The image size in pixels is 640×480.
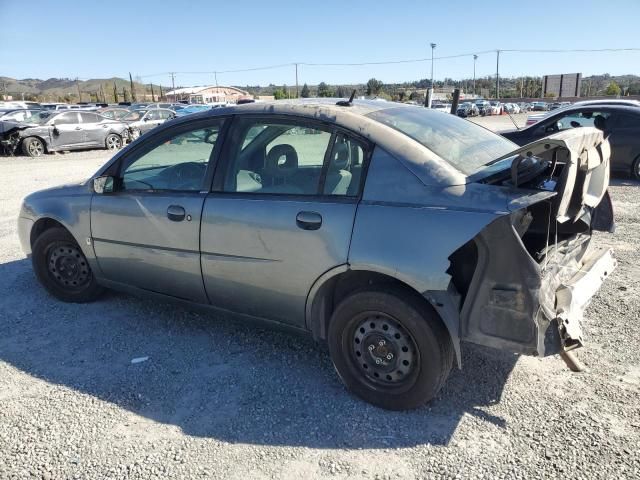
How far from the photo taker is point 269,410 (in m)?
2.96

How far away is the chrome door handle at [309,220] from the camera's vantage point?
9.57 feet

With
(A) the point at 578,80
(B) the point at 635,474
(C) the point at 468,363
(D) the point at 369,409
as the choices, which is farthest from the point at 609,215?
(A) the point at 578,80

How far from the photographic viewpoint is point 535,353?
255cm

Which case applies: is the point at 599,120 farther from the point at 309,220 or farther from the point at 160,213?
the point at 160,213

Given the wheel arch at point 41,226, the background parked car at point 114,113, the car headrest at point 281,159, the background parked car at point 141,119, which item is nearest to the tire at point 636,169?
the car headrest at point 281,159

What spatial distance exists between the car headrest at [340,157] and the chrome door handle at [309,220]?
313 millimetres

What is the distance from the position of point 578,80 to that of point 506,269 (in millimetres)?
58898

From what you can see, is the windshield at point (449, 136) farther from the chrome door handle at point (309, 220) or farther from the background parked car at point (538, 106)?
the background parked car at point (538, 106)

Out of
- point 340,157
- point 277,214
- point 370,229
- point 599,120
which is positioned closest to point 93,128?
point 599,120

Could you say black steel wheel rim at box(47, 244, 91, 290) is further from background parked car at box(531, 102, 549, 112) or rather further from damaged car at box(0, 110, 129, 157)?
background parked car at box(531, 102, 549, 112)

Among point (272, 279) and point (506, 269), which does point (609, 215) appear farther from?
point (272, 279)

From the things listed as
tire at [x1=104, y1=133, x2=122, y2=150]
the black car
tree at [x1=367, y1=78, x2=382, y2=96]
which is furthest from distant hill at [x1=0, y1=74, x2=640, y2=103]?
the black car

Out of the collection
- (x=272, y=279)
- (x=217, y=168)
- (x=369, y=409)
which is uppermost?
(x=217, y=168)

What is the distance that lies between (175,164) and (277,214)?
1.14 m
